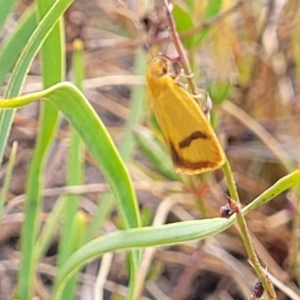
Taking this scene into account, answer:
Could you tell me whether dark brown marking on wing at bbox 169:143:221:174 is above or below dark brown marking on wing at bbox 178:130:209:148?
below

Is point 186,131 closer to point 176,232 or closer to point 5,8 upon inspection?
point 176,232

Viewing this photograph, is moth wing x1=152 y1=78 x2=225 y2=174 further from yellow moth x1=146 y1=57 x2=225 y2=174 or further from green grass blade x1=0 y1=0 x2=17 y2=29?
green grass blade x1=0 y1=0 x2=17 y2=29

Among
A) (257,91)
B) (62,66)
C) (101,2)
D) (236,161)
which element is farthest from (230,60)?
(62,66)

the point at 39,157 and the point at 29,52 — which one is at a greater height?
the point at 29,52

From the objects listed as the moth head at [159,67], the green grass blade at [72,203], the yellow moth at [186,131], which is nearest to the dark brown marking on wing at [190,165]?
the yellow moth at [186,131]

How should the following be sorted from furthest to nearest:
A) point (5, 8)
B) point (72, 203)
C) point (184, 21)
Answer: point (184, 21)
point (72, 203)
point (5, 8)

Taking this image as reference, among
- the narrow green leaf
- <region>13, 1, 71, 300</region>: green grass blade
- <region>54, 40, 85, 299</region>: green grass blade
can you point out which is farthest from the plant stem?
the narrow green leaf

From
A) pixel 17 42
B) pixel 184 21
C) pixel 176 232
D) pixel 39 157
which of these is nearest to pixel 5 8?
pixel 17 42

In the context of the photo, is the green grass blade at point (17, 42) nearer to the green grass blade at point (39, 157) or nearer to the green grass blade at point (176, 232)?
the green grass blade at point (39, 157)
